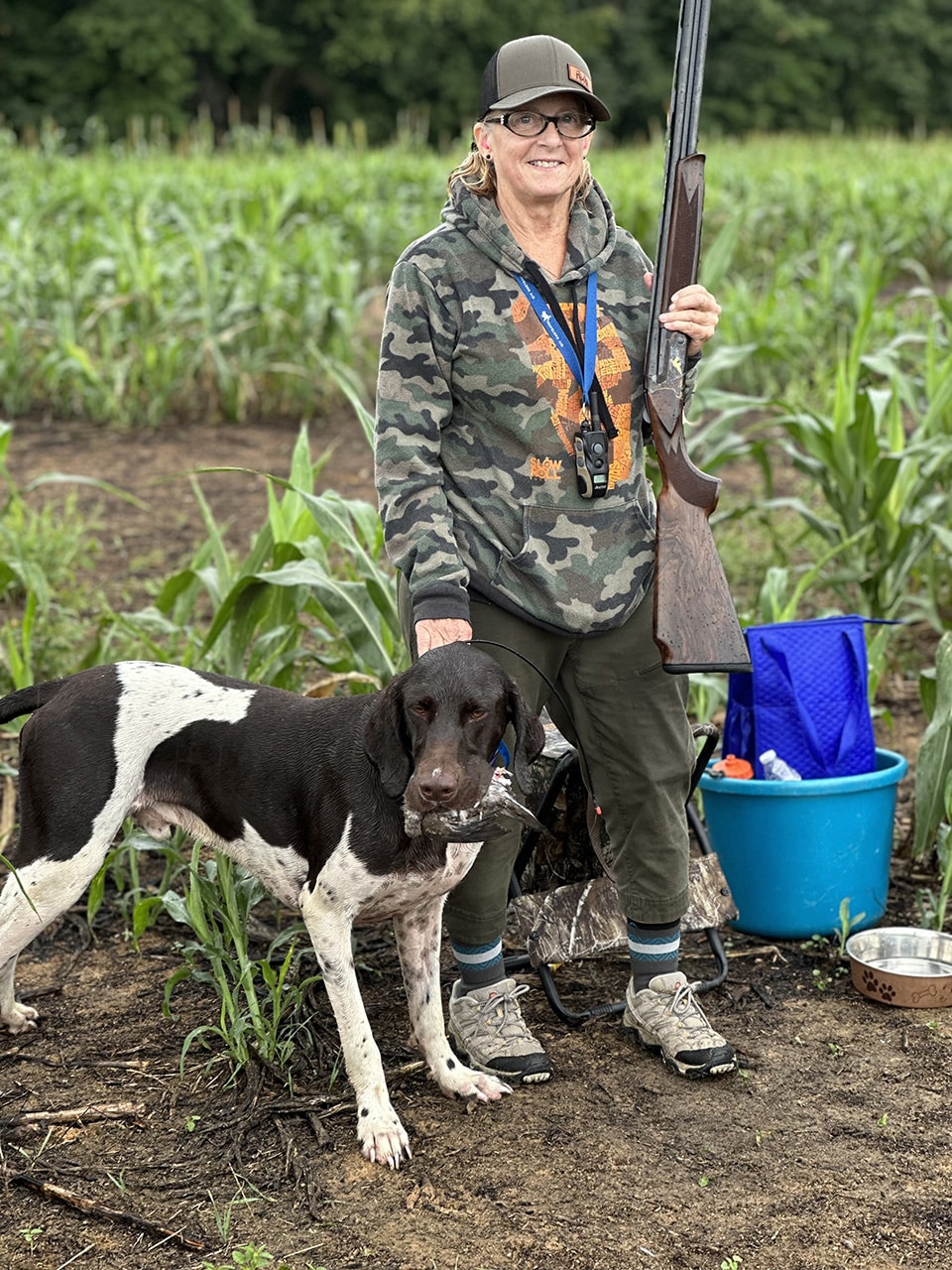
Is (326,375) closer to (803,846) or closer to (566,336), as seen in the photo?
(803,846)

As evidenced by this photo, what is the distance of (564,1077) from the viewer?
334cm

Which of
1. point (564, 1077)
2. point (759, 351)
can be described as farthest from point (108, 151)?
point (564, 1077)

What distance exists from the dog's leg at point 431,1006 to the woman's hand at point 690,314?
1.34 metres

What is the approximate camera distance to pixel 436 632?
2977 mm

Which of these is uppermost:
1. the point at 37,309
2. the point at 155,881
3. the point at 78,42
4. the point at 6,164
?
the point at 78,42

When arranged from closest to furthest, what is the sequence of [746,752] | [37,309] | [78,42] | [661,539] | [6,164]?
[661,539] → [746,752] → [37,309] → [6,164] → [78,42]

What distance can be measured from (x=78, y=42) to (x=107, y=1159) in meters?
36.4

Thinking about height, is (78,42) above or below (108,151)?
above

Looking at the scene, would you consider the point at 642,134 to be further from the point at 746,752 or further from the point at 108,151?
the point at 746,752

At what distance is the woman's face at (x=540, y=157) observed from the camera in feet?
9.94

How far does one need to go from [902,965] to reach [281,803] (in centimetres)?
173

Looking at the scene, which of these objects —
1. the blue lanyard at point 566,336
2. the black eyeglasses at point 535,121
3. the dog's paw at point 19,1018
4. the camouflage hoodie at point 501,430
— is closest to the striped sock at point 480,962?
the camouflage hoodie at point 501,430

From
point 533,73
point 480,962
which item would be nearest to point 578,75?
point 533,73

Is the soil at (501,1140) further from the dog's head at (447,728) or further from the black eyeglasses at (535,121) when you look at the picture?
the black eyeglasses at (535,121)
